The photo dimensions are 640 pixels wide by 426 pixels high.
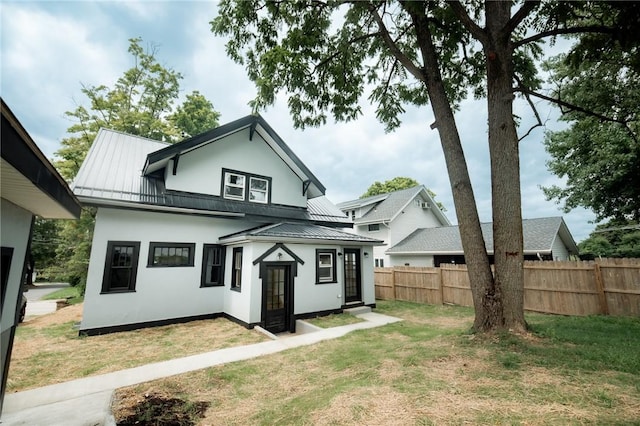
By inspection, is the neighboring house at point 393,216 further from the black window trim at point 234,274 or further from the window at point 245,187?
the black window trim at point 234,274

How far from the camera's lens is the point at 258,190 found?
37.5 ft

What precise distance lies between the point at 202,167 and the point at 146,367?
22.6ft

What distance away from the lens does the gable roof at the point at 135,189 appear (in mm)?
8023

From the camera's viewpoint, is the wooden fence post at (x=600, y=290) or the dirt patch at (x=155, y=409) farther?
the wooden fence post at (x=600, y=290)

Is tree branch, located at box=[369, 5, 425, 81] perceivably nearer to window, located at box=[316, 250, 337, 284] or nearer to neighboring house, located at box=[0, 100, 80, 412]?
window, located at box=[316, 250, 337, 284]

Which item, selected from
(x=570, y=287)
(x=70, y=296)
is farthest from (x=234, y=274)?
(x=70, y=296)

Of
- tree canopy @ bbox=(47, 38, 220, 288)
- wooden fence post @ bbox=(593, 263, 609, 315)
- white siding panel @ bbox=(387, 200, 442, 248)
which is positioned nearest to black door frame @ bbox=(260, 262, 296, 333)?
wooden fence post @ bbox=(593, 263, 609, 315)

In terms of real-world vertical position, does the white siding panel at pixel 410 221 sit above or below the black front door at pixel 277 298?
above

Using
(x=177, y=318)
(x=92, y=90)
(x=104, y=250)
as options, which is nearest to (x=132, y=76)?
(x=92, y=90)

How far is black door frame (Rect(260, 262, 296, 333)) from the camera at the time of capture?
8.45m

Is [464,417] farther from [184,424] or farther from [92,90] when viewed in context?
[92,90]

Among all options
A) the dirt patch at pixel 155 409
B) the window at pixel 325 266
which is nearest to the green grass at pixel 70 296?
the window at pixel 325 266

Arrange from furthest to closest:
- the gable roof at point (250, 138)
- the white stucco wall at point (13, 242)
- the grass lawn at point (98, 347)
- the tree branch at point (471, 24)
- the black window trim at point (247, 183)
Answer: the black window trim at point (247, 183) < the gable roof at point (250, 138) < the tree branch at point (471, 24) < the grass lawn at point (98, 347) < the white stucco wall at point (13, 242)

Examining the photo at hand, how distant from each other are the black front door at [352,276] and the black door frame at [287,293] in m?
2.69
